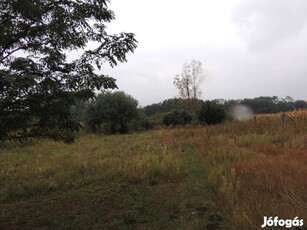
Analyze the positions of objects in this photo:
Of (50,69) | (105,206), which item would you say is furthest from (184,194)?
(50,69)

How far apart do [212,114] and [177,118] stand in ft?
40.0

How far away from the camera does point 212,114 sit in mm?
23609

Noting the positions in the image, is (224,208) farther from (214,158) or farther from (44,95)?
(214,158)

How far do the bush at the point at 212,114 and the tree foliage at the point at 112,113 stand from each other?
10.7 meters

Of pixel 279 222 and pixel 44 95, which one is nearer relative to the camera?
pixel 279 222

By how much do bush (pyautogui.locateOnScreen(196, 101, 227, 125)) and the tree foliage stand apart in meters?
10.7

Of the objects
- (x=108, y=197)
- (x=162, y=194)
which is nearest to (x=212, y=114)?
(x=162, y=194)

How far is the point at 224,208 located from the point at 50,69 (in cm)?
A: 335

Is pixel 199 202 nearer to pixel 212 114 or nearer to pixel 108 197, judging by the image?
pixel 108 197

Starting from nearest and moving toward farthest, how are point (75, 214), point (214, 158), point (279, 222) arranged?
point (279, 222), point (75, 214), point (214, 158)

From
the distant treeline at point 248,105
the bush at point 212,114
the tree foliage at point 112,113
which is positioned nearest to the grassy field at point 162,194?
the bush at point 212,114

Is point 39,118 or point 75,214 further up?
point 39,118

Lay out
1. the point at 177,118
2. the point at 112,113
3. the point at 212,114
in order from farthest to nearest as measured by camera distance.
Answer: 1. the point at 177,118
2. the point at 112,113
3. the point at 212,114

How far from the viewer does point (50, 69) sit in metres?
4.61
